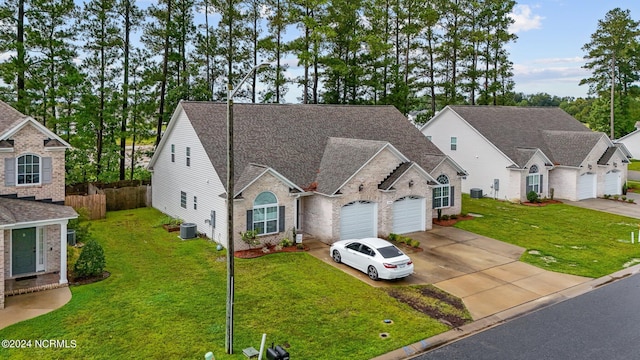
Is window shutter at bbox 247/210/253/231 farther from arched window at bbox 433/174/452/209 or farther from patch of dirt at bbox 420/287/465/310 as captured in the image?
arched window at bbox 433/174/452/209

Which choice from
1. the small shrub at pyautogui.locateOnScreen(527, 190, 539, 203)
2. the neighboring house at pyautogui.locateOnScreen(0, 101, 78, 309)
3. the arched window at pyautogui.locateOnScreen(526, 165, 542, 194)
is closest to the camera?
the neighboring house at pyautogui.locateOnScreen(0, 101, 78, 309)

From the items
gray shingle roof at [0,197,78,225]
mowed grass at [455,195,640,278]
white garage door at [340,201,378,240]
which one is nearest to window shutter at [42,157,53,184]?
gray shingle roof at [0,197,78,225]

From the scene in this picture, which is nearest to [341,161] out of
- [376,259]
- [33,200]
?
[376,259]

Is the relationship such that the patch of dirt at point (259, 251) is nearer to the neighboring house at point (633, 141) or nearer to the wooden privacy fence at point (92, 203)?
the wooden privacy fence at point (92, 203)

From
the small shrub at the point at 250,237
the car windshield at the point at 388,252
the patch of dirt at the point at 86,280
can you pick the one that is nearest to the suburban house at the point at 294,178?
the small shrub at the point at 250,237

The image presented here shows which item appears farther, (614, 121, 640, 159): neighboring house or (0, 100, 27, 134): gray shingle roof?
(614, 121, 640, 159): neighboring house

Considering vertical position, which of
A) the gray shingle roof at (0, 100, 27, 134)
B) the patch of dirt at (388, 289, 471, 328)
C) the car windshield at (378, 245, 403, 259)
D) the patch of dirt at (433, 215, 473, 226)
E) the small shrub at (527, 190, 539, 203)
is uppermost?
the gray shingle roof at (0, 100, 27, 134)
